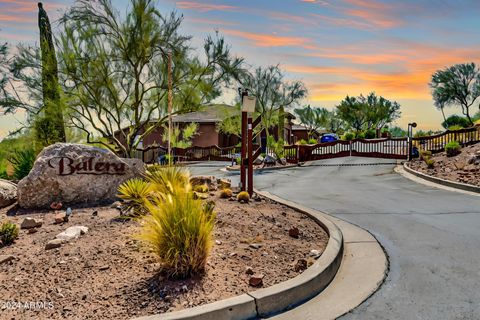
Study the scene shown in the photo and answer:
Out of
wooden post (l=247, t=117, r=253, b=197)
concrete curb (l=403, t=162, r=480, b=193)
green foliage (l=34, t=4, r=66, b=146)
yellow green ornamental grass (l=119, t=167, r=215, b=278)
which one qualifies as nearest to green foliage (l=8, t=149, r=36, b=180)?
green foliage (l=34, t=4, r=66, b=146)

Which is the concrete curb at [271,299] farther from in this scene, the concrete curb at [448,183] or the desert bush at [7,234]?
the concrete curb at [448,183]

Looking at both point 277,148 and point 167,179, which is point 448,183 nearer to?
point 167,179

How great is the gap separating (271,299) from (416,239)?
3.70 meters

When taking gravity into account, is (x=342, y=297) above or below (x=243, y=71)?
below

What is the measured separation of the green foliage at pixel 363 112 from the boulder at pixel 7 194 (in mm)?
67181

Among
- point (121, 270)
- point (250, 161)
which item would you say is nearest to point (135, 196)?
point (121, 270)

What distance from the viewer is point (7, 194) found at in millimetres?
8812

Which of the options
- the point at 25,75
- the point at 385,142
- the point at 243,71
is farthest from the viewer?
the point at 385,142

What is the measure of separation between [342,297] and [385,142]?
29.9 metres

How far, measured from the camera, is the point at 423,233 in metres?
7.16

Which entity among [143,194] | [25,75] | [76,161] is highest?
[25,75]

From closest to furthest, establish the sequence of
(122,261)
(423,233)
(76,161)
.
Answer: (122,261) → (423,233) → (76,161)

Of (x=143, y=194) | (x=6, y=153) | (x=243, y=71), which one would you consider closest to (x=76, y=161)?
(x=143, y=194)

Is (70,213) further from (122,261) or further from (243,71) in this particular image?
(243,71)
